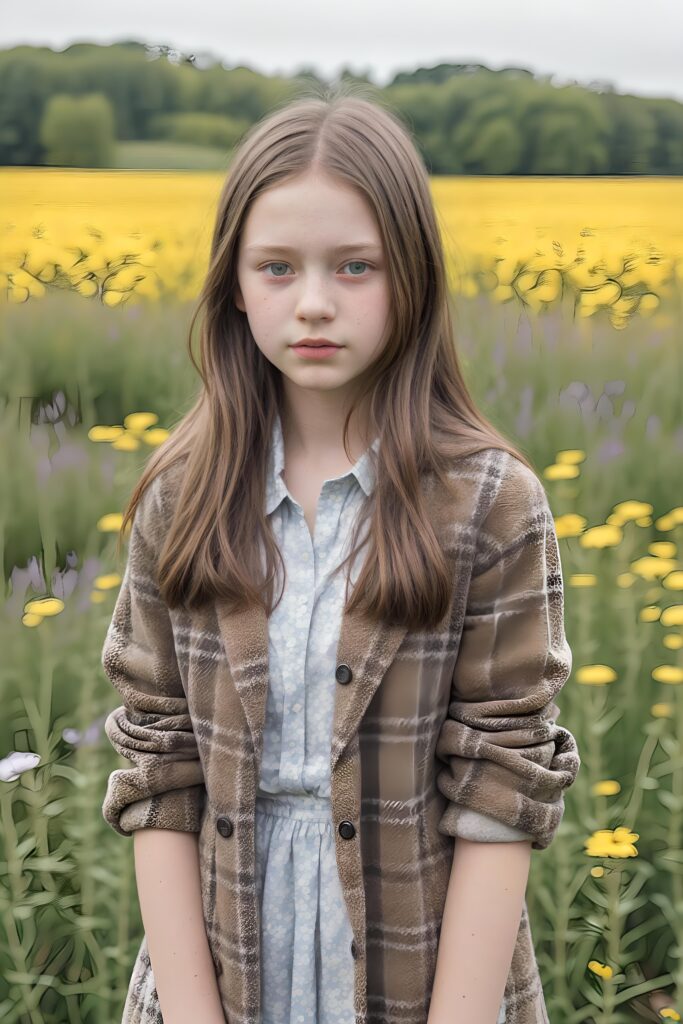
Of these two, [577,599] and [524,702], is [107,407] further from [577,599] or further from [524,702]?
[524,702]

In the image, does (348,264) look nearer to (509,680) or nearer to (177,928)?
(509,680)

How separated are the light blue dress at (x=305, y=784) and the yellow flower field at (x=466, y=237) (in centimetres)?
139

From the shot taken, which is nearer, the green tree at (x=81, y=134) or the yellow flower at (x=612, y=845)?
the yellow flower at (x=612, y=845)

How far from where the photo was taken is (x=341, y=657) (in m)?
1.00

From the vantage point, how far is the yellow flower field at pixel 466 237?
8.09 ft

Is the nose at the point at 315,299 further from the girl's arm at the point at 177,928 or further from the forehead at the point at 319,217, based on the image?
the girl's arm at the point at 177,928

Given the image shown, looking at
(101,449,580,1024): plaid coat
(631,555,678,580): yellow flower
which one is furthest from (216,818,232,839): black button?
(631,555,678,580): yellow flower


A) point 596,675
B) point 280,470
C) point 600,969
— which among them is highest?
point 280,470

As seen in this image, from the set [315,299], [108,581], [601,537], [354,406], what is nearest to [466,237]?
[601,537]

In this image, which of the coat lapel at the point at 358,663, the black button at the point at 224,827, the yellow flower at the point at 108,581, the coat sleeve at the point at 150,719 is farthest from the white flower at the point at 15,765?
the coat lapel at the point at 358,663

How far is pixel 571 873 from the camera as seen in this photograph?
1.75 m

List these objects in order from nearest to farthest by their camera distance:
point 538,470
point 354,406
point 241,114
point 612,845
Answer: point 354,406
point 612,845
point 538,470
point 241,114

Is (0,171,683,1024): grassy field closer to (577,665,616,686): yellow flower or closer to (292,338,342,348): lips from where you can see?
(577,665,616,686): yellow flower

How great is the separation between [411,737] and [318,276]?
39cm
